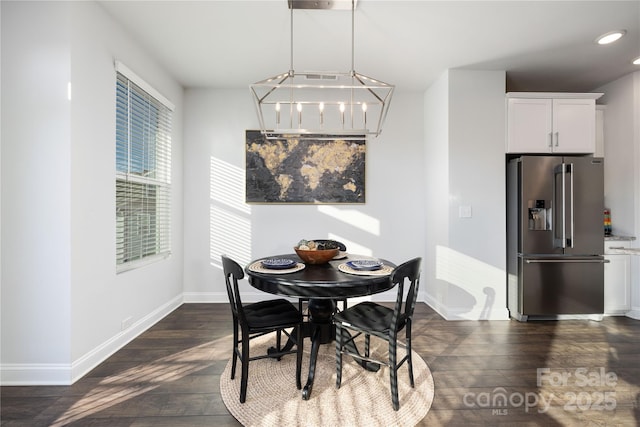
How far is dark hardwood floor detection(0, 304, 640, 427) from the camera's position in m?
1.76

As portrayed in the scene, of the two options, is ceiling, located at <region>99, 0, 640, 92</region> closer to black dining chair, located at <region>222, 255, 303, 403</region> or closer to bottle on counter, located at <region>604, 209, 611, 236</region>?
bottle on counter, located at <region>604, 209, 611, 236</region>

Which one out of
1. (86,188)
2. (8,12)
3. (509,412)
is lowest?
(509,412)

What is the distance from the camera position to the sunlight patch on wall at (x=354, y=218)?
12.9ft

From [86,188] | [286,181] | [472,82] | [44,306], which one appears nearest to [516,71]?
[472,82]

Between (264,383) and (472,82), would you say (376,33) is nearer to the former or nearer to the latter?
(472,82)

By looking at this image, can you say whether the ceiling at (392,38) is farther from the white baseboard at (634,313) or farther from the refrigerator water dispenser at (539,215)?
the white baseboard at (634,313)

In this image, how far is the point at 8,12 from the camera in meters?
2.02

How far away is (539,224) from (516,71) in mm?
1710

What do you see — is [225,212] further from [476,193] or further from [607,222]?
[607,222]

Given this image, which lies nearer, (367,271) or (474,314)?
(367,271)

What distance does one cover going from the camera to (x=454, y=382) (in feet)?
6.93

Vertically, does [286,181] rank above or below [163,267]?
above

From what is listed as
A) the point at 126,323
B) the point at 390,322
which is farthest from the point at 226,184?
the point at 390,322

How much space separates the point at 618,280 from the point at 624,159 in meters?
1.38
